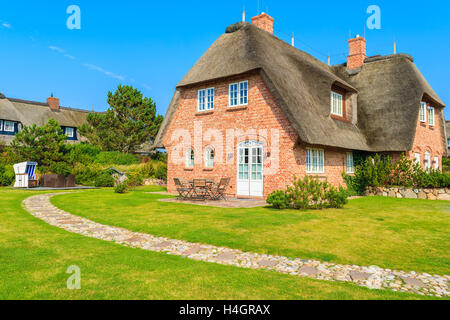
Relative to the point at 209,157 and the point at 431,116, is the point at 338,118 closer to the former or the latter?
the point at 209,157

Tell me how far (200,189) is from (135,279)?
34.6 feet

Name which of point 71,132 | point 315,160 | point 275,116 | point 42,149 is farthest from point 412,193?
point 71,132

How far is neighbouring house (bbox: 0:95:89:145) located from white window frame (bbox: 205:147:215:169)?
2371 centimetres

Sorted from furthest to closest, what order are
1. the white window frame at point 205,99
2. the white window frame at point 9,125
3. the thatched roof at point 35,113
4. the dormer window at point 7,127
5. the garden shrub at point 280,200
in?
the thatched roof at point 35,113 → the white window frame at point 9,125 → the dormer window at point 7,127 → the white window frame at point 205,99 → the garden shrub at point 280,200

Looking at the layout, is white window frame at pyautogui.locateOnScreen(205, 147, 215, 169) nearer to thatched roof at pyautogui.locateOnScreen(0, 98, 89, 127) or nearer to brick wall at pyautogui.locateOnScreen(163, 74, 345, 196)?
brick wall at pyautogui.locateOnScreen(163, 74, 345, 196)

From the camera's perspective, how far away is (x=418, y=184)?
16344 millimetres

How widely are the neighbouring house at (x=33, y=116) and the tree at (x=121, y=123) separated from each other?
4.42 meters

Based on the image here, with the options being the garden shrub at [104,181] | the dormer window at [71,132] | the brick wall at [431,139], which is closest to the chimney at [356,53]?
the brick wall at [431,139]

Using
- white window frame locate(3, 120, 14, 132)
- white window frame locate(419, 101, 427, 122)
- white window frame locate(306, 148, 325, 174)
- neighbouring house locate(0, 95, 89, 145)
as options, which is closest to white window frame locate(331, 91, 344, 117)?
white window frame locate(306, 148, 325, 174)

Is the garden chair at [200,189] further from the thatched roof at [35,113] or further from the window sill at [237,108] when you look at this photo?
the thatched roof at [35,113]

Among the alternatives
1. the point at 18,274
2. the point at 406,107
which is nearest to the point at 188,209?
the point at 18,274

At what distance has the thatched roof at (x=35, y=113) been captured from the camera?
36.5 metres

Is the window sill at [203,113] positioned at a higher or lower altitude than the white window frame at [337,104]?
lower
